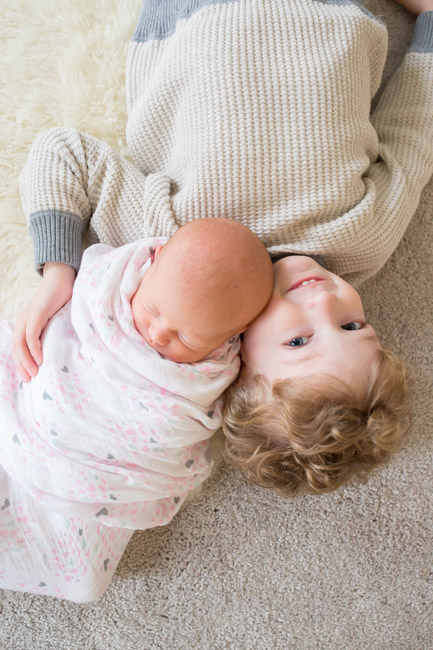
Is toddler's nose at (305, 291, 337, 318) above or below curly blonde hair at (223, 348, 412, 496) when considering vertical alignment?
above

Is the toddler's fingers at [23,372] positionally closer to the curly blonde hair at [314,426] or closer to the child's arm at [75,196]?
the child's arm at [75,196]

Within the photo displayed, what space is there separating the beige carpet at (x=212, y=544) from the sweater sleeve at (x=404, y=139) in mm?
325

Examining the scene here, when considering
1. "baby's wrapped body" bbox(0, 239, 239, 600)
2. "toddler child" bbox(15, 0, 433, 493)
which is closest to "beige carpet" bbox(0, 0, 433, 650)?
"toddler child" bbox(15, 0, 433, 493)

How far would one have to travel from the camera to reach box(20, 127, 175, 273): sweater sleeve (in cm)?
85

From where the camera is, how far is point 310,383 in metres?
0.71

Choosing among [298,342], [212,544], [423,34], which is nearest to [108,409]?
[298,342]

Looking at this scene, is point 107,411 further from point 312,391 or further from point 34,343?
point 312,391

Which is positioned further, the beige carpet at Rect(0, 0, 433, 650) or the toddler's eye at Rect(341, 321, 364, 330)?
the beige carpet at Rect(0, 0, 433, 650)

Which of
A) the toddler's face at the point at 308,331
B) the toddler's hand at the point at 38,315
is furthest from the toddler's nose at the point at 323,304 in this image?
the toddler's hand at the point at 38,315

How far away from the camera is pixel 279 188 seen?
81cm

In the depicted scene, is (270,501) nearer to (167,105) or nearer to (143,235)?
(143,235)

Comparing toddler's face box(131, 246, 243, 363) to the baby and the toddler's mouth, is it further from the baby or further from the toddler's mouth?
the toddler's mouth

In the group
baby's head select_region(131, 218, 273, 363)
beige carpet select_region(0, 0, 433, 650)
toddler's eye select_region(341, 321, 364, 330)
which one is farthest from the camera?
beige carpet select_region(0, 0, 433, 650)

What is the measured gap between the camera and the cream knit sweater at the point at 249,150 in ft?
2.66
